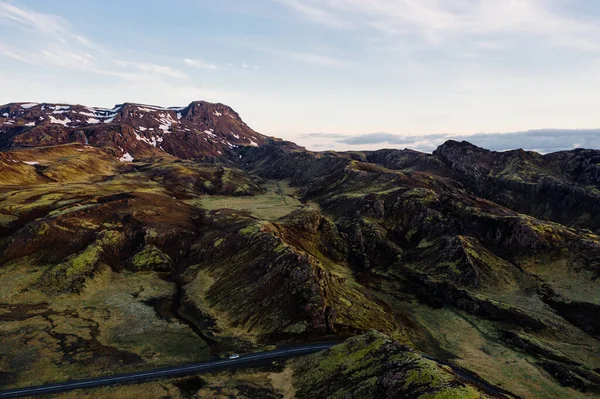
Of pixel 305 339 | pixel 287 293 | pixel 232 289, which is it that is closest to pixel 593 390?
pixel 305 339

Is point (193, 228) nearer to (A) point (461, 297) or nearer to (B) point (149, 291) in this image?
(B) point (149, 291)

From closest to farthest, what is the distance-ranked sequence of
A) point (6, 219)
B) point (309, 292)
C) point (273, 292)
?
point (309, 292) < point (273, 292) < point (6, 219)

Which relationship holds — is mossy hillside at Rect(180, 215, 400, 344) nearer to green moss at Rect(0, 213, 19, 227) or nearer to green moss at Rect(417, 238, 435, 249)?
green moss at Rect(417, 238, 435, 249)

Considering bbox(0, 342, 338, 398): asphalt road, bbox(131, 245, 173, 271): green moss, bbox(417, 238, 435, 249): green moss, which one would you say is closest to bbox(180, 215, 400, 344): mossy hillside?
bbox(0, 342, 338, 398): asphalt road

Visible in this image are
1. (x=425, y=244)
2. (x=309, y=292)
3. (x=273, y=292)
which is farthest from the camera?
(x=425, y=244)

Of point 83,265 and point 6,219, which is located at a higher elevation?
point 6,219

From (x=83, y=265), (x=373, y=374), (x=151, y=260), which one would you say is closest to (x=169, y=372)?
(x=373, y=374)

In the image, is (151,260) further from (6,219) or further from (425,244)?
(425,244)
